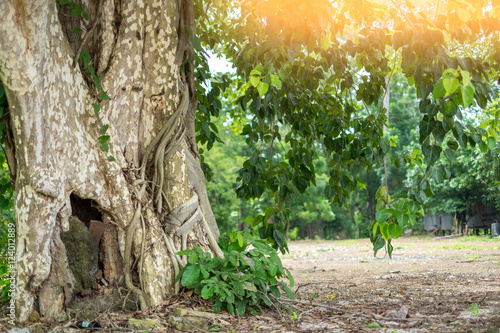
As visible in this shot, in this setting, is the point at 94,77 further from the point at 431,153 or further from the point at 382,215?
the point at 431,153

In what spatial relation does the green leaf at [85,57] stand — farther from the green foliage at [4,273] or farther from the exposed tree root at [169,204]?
the green foliage at [4,273]

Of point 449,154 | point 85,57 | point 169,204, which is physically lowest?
point 169,204

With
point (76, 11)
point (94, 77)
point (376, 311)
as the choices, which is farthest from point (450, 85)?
point (76, 11)

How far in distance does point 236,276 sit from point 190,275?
1.09 ft

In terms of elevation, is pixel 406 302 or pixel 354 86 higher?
pixel 354 86

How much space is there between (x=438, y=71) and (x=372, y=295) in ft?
7.99

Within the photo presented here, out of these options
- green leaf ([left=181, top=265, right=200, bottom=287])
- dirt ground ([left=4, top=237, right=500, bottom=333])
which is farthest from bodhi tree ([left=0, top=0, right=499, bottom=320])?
dirt ground ([left=4, top=237, right=500, bottom=333])

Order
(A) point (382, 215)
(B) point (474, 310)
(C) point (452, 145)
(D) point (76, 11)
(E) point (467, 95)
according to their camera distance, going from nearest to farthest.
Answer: (E) point (467, 95) → (A) point (382, 215) → (C) point (452, 145) → (B) point (474, 310) → (D) point (76, 11)

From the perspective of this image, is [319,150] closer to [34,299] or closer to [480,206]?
[480,206]

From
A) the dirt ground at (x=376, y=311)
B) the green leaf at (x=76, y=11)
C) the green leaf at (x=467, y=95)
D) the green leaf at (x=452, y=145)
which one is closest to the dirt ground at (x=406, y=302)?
the dirt ground at (x=376, y=311)

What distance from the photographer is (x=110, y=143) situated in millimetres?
3443

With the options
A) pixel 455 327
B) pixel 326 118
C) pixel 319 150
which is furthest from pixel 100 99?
pixel 319 150

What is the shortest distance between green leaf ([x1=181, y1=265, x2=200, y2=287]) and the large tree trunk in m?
0.19

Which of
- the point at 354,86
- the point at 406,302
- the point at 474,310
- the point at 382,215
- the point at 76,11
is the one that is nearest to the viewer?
the point at 382,215
